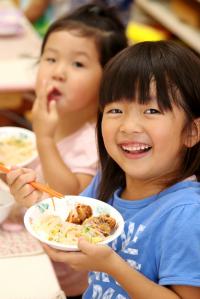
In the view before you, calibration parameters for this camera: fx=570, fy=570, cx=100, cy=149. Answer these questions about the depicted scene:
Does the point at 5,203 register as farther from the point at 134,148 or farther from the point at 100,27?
the point at 100,27

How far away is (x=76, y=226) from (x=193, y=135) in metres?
0.29

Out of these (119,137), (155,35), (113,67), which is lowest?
(155,35)

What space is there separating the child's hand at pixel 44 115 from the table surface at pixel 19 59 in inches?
22.9

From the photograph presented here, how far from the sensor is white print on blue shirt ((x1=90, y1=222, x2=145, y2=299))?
1104mm

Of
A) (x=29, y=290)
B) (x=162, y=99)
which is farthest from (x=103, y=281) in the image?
(x=162, y=99)

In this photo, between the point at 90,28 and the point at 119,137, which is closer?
the point at 119,137

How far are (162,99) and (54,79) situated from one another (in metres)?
0.64

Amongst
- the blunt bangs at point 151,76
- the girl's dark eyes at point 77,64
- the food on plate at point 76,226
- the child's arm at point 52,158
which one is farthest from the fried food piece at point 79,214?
the girl's dark eyes at point 77,64

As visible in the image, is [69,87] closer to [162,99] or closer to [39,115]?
[39,115]

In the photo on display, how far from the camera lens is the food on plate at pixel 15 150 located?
160 cm

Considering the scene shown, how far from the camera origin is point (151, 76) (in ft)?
3.54

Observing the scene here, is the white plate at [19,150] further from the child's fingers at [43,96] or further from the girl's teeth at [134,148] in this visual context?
the girl's teeth at [134,148]

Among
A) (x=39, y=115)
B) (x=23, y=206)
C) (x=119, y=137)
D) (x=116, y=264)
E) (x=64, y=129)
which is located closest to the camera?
(x=116, y=264)

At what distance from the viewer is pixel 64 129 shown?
1.74 metres
